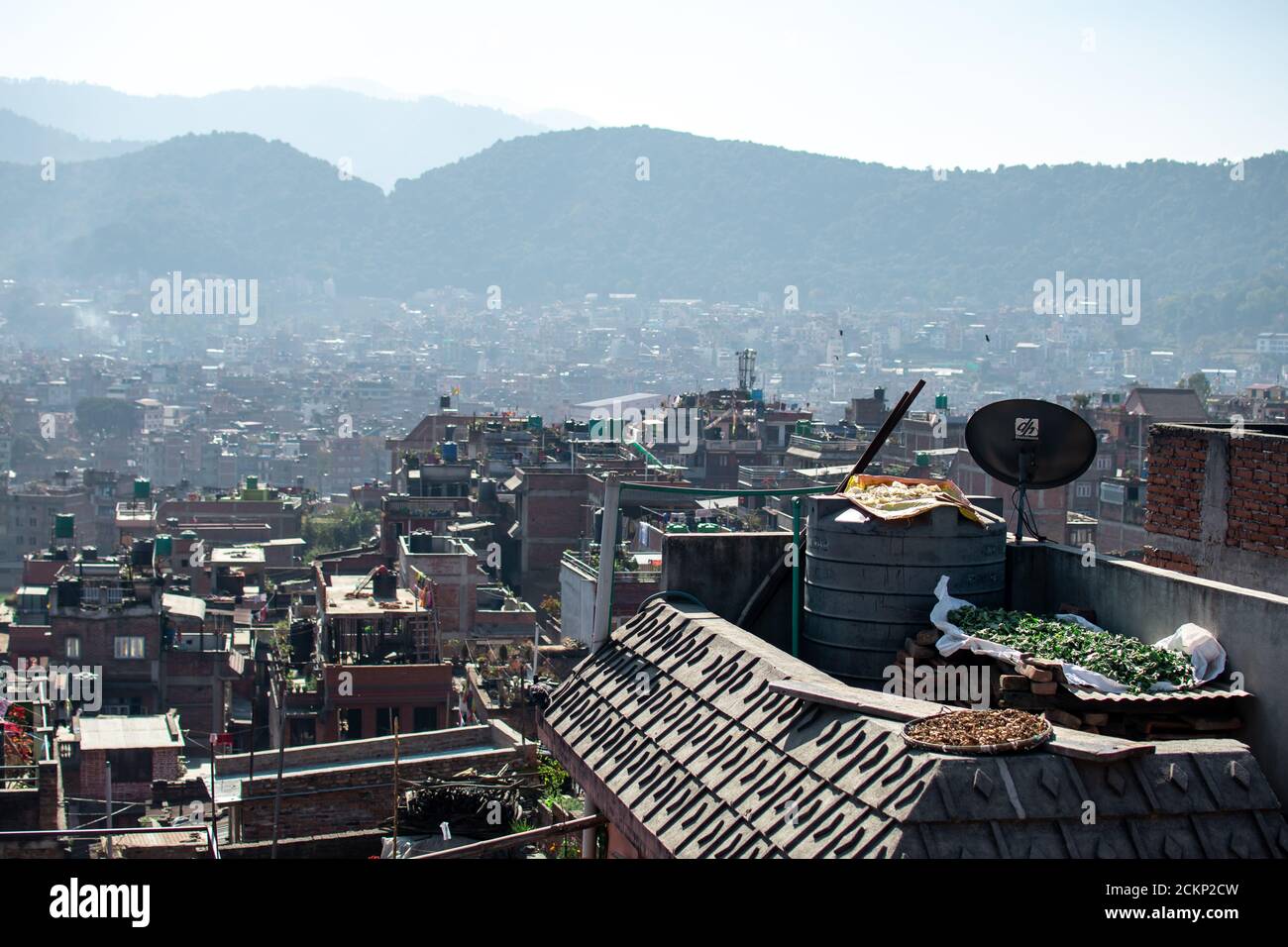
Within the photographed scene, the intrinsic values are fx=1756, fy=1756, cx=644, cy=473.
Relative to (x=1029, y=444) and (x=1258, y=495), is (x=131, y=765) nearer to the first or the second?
(x=1029, y=444)

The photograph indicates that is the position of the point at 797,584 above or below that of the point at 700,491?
below

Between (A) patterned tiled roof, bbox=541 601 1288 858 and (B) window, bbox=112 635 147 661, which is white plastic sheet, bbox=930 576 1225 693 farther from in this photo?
(B) window, bbox=112 635 147 661

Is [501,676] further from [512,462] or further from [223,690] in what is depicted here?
[512,462]

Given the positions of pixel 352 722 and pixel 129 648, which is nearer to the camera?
pixel 352 722

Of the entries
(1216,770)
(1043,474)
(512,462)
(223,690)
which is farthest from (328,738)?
(512,462)

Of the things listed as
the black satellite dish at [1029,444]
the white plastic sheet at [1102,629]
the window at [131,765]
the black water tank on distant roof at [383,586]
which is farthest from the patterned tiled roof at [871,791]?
the black water tank on distant roof at [383,586]

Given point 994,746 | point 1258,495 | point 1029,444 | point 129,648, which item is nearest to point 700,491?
point 1029,444
